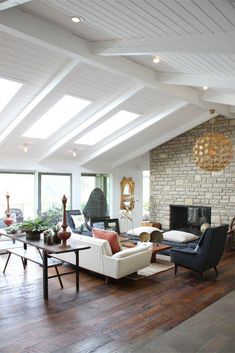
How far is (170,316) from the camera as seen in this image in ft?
12.5

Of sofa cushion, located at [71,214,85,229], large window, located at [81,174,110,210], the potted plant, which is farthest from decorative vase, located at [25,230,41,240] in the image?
large window, located at [81,174,110,210]

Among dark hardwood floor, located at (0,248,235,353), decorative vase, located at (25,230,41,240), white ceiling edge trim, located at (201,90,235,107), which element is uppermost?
white ceiling edge trim, located at (201,90,235,107)

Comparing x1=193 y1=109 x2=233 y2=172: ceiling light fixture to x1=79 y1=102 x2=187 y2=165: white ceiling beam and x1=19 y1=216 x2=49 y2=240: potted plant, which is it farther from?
x1=19 y1=216 x2=49 y2=240: potted plant

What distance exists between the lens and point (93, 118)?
639cm

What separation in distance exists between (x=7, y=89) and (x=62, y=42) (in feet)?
5.27

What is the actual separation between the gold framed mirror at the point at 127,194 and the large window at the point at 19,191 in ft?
10.9

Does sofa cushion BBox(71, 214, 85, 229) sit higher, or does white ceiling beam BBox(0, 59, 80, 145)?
white ceiling beam BBox(0, 59, 80, 145)

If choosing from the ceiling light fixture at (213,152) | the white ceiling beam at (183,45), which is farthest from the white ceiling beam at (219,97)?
the white ceiling beam at (183,45)

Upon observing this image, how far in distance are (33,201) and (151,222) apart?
3.76 meters

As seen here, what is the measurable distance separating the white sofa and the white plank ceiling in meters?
2.70

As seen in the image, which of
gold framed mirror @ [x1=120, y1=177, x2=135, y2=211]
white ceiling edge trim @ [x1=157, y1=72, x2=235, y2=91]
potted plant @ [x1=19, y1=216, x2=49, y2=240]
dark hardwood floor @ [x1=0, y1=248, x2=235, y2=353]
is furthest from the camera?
gold framed mirror @ [x1=120, y1=177, x2=135, y2=211]

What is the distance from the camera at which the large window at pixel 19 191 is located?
24.4ft

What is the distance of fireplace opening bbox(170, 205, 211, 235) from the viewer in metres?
8.46

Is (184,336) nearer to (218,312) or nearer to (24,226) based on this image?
(218,312)
